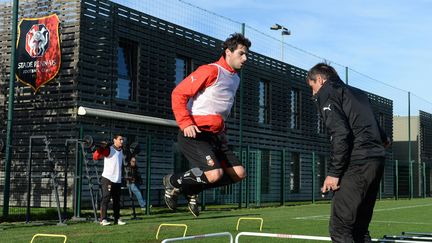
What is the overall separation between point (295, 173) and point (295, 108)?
345 cm

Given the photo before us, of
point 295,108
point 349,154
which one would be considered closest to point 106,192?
point 349,154

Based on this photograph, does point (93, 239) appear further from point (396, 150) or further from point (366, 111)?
point (396, 150)

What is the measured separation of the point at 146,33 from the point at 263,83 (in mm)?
8776

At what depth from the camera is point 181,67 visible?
2373 centimetres

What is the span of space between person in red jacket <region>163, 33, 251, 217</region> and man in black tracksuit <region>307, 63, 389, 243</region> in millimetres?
991

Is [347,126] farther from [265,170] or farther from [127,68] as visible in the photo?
[265,170]

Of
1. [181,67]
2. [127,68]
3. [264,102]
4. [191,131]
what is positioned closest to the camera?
[191,131]

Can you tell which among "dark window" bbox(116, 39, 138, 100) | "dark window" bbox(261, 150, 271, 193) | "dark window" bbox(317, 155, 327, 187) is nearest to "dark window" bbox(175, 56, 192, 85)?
"dark window" bbox(116, 39, 138, 100)

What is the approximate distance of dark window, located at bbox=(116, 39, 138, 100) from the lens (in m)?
21.0

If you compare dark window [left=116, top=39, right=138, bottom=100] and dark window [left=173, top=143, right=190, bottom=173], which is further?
dark window [left=173, top=143, right=190, bottom=173]

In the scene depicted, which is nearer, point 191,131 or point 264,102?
point 191,131

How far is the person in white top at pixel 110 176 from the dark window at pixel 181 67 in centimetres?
1032

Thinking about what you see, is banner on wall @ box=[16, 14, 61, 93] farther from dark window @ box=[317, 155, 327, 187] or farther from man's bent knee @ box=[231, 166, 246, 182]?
dark window @ box=[317, 155, 327, 187]

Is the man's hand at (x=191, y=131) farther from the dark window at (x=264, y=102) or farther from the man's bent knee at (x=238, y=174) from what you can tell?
the dark window at (x=264, y=102)
